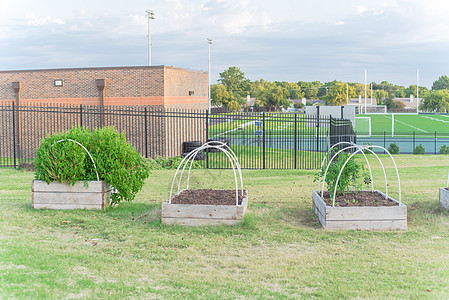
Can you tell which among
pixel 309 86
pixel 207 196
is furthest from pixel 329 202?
pixel 309 86

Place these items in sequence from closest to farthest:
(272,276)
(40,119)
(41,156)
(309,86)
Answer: (272,276), (41,156), (40,119), (309,86)

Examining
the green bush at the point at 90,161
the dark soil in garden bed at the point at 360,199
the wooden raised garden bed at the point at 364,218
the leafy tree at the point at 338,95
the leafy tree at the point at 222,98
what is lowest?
the wooden raised garden bed at the point at 364,218

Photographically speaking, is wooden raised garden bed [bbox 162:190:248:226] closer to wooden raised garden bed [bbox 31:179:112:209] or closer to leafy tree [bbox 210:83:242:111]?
wooden raised garden bed [bbox 31:179:112:209]

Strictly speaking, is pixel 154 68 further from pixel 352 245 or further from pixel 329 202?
pixel 352 245

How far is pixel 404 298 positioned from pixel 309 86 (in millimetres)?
156075

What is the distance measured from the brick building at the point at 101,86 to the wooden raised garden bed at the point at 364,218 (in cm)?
1504

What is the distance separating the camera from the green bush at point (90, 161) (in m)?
9.35

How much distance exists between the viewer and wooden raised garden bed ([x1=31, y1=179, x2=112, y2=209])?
952 cm

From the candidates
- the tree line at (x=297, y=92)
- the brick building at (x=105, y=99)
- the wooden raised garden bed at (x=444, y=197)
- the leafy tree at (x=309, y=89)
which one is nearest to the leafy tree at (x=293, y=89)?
the tree line at (x=297, y=92)

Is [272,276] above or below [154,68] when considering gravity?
below

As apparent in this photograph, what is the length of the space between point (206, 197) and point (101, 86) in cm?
1496

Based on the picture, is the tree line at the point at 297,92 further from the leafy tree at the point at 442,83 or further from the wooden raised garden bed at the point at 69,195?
the wooden raised garden bed at the point at 69,195

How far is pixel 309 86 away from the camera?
516 feet

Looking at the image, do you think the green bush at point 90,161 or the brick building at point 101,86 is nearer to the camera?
the green bush at point 90,161
